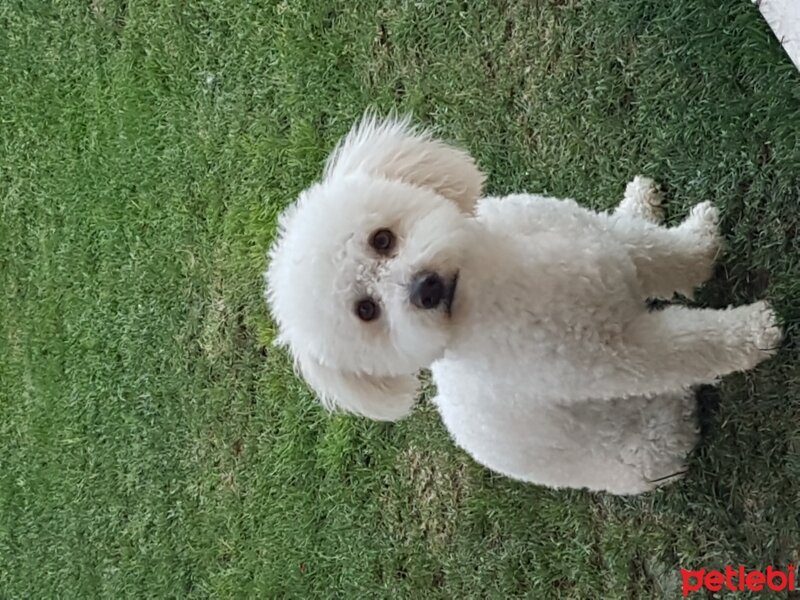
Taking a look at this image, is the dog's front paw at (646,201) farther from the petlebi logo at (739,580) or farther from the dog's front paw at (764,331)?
the petlebi logo at (739,580)

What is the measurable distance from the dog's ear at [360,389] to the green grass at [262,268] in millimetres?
856

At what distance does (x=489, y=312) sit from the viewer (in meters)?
2.13

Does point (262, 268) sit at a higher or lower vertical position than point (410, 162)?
lower

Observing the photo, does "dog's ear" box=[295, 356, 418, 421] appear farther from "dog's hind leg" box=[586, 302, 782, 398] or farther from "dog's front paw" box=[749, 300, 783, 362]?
"dog's front paw" box=[749, 300, 783, 362]

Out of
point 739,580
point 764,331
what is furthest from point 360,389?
point 739,580

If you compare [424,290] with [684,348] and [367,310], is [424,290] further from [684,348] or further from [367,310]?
[684,348]

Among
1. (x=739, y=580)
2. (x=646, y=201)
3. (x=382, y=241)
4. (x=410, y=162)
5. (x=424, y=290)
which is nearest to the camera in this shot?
(x=424, y=290)

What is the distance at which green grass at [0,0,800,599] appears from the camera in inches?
98.4

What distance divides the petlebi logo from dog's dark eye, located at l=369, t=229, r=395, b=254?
1290 mm

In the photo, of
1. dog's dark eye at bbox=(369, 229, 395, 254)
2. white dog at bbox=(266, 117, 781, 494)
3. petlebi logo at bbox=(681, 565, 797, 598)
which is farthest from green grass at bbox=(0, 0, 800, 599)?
dog's dark eye at bbox=(369, 229, 395, 254)

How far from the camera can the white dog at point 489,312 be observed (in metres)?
2.11

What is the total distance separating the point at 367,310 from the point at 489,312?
287mm

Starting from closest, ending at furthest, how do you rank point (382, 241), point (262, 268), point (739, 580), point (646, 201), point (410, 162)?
point (382, 241), point (410, 162), point (739, 580), point (646, 201), point (262, 268)

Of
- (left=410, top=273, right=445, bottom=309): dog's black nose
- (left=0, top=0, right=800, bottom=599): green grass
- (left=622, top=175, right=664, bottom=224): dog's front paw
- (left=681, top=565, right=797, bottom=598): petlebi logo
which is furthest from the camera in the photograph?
(left=622, top=175, right=664, bottom=224): dog's front paw
